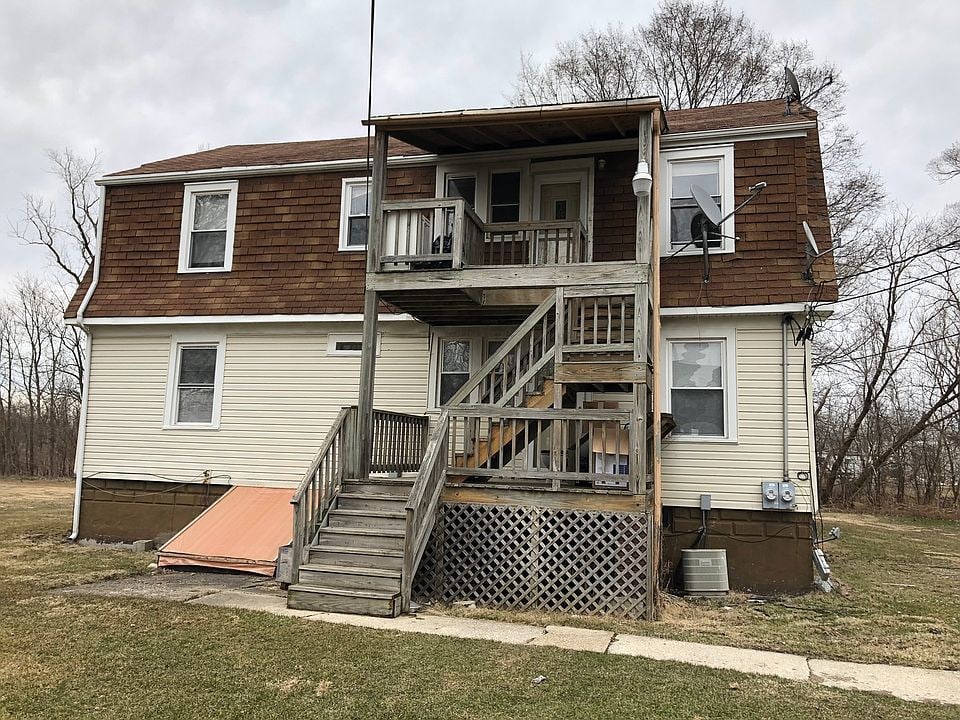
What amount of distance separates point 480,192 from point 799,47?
1882cm

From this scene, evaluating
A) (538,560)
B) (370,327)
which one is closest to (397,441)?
(370,327)

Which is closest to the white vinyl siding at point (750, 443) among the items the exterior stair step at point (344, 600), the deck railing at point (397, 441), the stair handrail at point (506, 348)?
the stair handrail at point (506, 348)

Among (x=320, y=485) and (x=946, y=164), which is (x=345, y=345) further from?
(x=946, y=164)

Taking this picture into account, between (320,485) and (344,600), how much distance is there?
1.51m

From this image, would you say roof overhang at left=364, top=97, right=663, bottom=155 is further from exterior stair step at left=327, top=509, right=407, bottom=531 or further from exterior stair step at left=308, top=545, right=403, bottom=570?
exterior stair step at left=308, top=545, right=403, bottom=570

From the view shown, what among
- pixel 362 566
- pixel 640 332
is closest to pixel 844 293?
pixel 640 332

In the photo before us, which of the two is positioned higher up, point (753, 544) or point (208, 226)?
point (208, 226)

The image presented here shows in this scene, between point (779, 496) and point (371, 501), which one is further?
point (779, 496)

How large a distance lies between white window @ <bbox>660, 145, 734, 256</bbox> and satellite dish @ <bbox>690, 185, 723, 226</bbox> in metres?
0.45

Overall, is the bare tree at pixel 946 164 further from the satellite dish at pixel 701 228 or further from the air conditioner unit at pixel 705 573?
the air conditioner unit at pixel 705 573

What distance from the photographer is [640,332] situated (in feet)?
28.5

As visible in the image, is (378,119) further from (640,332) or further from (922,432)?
(922,432)

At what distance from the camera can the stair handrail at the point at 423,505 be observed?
26.2 feet

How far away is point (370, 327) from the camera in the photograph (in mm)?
9812
